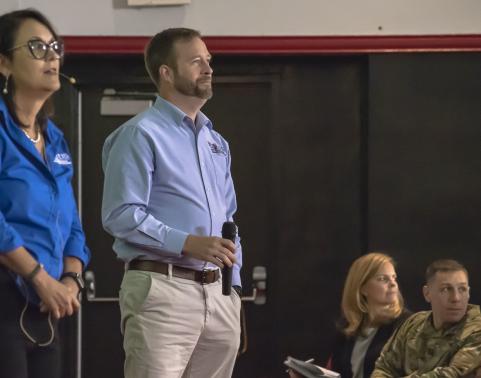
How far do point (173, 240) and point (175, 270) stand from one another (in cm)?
12

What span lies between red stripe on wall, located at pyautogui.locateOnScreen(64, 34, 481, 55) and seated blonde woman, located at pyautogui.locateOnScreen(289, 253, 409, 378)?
1.26 metres

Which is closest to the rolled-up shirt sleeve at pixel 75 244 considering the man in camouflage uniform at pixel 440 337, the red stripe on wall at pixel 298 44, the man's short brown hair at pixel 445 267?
the man in camouflage uniform at pixel 440 337

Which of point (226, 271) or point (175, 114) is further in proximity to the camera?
point (175, 114)

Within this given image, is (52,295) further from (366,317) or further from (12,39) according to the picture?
(366,317)

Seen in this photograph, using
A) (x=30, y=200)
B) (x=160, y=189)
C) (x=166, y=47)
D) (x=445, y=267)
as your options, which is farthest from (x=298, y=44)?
(x=30, y=200)

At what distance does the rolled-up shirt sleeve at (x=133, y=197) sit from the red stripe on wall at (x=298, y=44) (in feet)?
8.24

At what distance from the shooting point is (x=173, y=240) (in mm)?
2295

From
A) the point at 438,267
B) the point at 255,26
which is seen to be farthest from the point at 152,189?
the point at 255,26

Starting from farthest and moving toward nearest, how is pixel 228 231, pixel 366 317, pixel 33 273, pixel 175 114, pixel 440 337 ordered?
pixel 366 317, pixel 440 337, pixel 175 114, pixel 228 231, pixel 33 273

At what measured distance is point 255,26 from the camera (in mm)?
4910

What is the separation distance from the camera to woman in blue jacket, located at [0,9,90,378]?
1910 millimetres

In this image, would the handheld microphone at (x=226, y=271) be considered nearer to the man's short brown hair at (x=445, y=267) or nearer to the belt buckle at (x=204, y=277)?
the belt buckle at (x=204, y=277)

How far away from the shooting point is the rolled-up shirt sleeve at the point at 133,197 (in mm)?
2299

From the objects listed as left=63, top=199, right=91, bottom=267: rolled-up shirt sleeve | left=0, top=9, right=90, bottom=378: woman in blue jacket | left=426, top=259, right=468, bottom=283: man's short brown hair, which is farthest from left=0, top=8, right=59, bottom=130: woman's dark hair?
left=426, top=259, right=468, bottom=283: man's short brown hair
